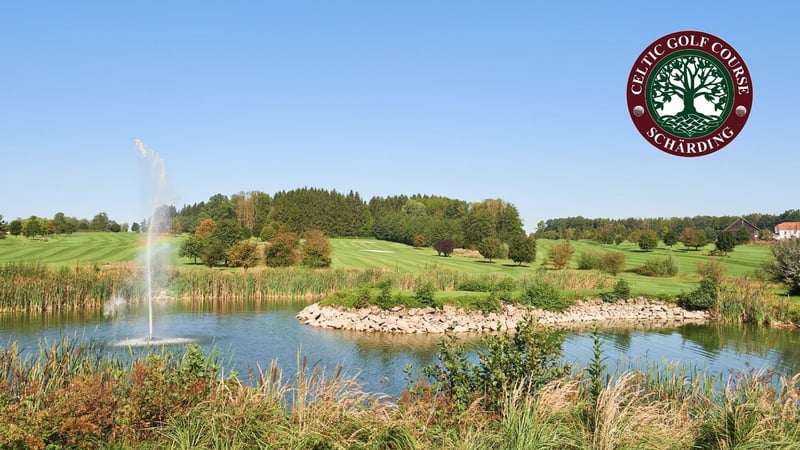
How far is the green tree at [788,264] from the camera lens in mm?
30672

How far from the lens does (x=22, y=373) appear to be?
9320mm

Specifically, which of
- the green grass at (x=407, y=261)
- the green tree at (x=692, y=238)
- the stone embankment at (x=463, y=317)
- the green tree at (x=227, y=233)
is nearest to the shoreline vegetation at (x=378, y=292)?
the stone embankment at (x=463, y=317)

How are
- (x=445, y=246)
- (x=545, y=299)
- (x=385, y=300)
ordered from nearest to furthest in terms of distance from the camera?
(x=385, y=300) → (x=545, y=299) → (x=445, y=246)

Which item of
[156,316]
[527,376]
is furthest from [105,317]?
[527,376]

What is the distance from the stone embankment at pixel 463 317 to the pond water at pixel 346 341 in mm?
1147

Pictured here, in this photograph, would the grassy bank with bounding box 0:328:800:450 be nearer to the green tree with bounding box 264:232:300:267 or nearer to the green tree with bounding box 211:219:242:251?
the green tree with bounding box 264:232:300:267

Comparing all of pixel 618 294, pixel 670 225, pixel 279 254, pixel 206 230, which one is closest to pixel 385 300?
pixel 618 294

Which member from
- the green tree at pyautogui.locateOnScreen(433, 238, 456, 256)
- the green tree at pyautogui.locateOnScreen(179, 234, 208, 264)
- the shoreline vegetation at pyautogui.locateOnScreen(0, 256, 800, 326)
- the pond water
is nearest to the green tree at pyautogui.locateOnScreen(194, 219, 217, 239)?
the green tree at pyautogui.locateOnScreen(179, 234, 208, 264)

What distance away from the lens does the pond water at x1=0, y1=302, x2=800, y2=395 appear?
19125 mm

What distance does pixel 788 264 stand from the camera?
30.8 m

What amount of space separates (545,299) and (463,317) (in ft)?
15.7

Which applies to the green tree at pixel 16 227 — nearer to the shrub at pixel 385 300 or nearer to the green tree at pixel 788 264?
the shrub at pixel 385 300

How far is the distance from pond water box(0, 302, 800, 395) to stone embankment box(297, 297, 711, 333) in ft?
3.76

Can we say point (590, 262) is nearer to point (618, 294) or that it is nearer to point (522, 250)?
point (522, 250)
